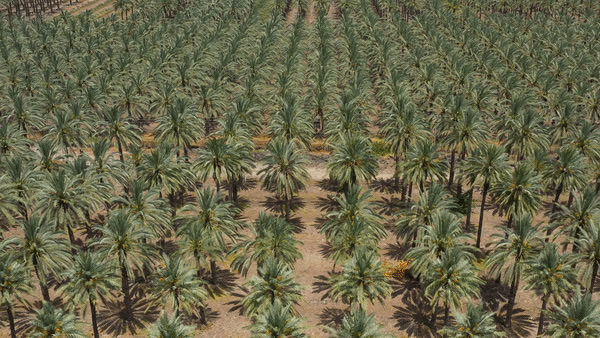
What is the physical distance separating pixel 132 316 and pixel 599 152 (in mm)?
56504

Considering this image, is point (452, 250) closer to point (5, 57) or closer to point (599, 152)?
point (599, 152)

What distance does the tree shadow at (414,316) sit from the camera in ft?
151

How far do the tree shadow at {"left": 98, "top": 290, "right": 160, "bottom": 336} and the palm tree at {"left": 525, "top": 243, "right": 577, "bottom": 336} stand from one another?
34133 mm

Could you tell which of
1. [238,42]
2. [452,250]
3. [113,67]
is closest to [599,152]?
[452,250]

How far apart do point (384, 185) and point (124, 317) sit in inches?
1553

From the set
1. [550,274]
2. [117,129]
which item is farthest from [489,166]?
[117,129]

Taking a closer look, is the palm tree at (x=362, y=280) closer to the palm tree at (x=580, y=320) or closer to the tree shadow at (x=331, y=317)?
the tree shadow at (x=331, y=317)

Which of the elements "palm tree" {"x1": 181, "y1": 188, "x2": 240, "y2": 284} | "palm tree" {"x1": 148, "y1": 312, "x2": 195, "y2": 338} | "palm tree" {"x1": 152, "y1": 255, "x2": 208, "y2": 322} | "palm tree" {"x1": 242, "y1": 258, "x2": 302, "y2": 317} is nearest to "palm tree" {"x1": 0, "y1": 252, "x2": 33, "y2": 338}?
"palm tree" {"x1": 152, "y1": 255, "x2": 208, "y2": 322}

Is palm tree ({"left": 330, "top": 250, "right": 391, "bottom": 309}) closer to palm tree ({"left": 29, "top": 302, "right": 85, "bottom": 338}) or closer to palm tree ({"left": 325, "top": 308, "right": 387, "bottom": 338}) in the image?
Answer: palm tree ({"left": 325, "top": 308, "right": 387, "bottom": 338})

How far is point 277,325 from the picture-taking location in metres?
37.1

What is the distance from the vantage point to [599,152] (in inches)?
2327

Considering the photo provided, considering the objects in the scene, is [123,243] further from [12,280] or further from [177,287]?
[12,280]

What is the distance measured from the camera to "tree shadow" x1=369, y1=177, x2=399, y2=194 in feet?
227

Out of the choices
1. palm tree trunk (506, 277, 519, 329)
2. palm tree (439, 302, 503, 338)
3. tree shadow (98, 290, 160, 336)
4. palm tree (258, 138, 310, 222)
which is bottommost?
tree shadow (98, 290, 160, 336)
